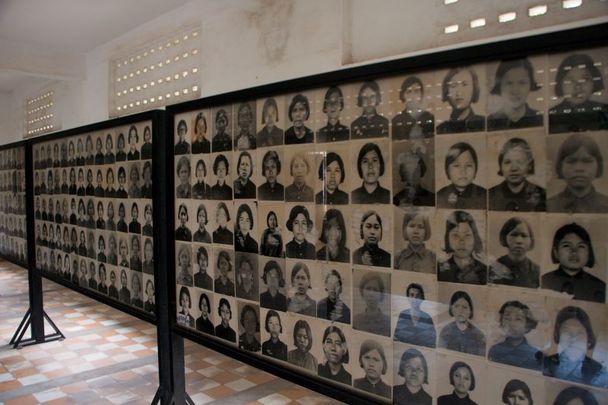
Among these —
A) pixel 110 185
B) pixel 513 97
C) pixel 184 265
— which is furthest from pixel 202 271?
pixel 513 97

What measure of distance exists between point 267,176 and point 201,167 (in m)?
0.52

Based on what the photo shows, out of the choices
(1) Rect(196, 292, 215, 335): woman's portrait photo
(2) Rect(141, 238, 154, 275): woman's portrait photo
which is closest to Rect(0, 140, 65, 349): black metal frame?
(2) Rect(141, 238, 154, 275): woman's portrait photo

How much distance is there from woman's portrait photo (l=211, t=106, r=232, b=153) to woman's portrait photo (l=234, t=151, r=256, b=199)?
112mm

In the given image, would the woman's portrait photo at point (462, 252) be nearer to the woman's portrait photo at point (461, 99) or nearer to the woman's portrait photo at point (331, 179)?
the woman's portrait photo at point (461, 99)

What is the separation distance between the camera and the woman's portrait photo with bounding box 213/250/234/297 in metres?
2.22

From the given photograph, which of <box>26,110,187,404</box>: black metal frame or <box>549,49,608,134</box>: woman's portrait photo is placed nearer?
<box>549,49,608,134</box>: woman's portrait photo

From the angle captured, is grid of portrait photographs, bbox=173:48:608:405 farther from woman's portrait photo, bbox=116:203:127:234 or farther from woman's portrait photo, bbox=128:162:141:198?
woman's portrait photo, bbox=116:203:127:234

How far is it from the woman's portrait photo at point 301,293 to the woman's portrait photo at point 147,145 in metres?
1.38

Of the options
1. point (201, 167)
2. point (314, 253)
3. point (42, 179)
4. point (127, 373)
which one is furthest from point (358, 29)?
point (127, 373)

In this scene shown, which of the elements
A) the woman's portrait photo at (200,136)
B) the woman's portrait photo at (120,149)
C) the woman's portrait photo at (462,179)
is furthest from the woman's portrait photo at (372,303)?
the woman's portrait photo at (120,149)

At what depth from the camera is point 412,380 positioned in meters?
1.56

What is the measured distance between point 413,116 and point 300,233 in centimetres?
68

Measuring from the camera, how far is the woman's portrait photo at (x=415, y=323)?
1519 mm

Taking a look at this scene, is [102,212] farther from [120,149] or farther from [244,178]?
[244,178]
